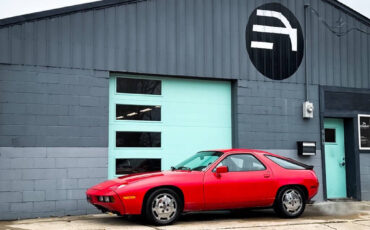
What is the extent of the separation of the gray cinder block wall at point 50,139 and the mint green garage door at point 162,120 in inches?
17.2

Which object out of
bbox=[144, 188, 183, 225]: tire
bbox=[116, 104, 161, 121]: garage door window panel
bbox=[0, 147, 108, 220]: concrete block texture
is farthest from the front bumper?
bbox=[116, 104, 161, 121]: garage door window panel

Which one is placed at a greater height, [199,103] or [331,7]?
[331,7]

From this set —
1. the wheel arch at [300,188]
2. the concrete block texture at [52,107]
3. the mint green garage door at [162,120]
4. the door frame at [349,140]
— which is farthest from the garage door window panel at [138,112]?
the door frame at [349,140]

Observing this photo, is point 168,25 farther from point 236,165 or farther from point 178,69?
point 236,165

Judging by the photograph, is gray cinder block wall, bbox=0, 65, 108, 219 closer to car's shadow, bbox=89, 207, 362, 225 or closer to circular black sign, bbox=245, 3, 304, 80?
car's shadow, bbox=89, 207, 362, 225

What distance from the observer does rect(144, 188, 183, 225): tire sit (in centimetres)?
841

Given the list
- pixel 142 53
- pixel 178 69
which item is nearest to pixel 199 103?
pixel 178 69

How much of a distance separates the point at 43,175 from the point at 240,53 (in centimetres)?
575

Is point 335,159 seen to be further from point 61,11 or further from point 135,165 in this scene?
point 61,11

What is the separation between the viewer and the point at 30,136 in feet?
33.5

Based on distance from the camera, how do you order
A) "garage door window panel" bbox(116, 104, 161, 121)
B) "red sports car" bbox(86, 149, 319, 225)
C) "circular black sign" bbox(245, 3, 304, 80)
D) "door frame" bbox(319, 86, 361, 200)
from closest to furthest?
"red sports car" bbox(86, 149, 319, 225) < "garage door window panel" bbox(116, 104, 161, 121) < "circular black sign" bbox(245, 3, 304, 80) < "door frame" bbox(319, 86, 361, 200)

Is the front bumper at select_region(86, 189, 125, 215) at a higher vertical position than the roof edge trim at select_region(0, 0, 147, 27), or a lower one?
lower

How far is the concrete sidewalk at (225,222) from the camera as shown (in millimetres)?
8572

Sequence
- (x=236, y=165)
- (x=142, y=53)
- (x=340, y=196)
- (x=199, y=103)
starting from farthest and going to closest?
1. (x=340, y=196)
2. (x=199, y=103)
3. (x=142, y=53)
4. (x=236, y=165)
